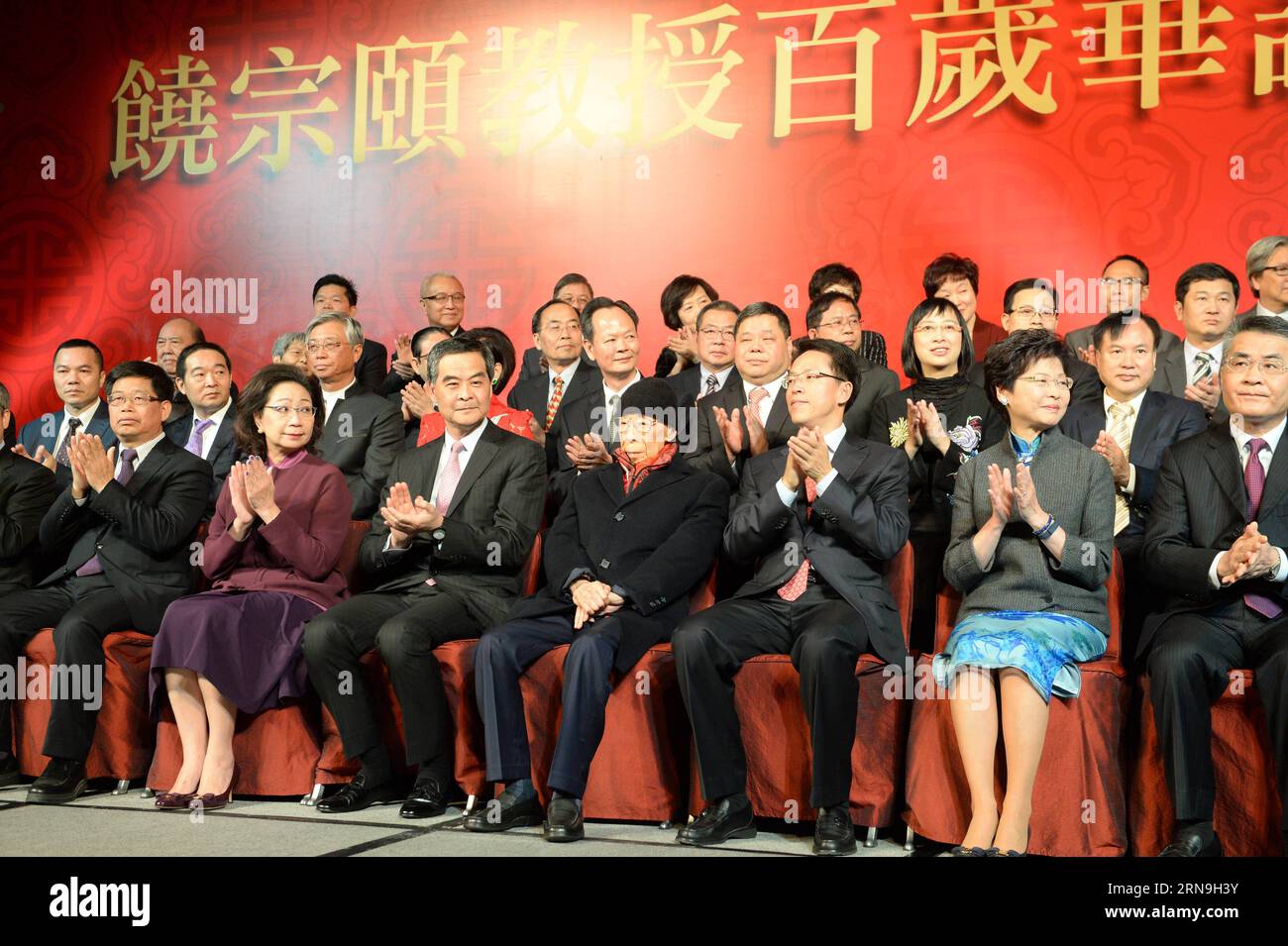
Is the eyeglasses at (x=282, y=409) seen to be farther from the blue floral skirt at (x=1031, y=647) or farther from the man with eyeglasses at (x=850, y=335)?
the blue floral skirt at (x=1031, y=647)

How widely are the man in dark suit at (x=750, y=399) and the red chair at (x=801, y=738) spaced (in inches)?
31.1

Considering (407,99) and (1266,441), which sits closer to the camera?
(1266,441)

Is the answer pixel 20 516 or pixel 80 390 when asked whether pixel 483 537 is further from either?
pixel 80 390

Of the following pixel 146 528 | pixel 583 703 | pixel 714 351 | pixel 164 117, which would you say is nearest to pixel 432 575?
pixel 583 703

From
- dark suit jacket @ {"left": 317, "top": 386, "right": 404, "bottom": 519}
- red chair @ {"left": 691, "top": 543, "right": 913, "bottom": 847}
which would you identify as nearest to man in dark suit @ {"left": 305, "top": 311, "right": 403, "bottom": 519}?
dark suit jacket @ {"left": 317, "top": 386, "right": 404, "bottom": 519}

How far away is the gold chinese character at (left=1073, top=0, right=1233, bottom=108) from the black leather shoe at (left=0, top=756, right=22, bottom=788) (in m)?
4.63

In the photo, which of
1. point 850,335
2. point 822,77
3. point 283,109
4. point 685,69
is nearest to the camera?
point 850,335

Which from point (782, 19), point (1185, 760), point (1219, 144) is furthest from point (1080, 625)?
point (782, 19)

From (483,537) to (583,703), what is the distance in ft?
2.17

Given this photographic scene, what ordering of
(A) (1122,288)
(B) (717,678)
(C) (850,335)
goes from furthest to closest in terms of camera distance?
1. (A) (1122,288)
2. (C) (850,335)
3. (B) (717,678)

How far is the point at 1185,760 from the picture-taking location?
2.86m

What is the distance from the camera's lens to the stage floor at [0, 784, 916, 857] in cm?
304

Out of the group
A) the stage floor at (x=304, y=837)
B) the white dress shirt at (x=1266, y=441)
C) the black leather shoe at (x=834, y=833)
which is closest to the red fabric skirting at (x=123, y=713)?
the stage floor at (x=304, y=837)

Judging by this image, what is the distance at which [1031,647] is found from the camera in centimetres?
294
